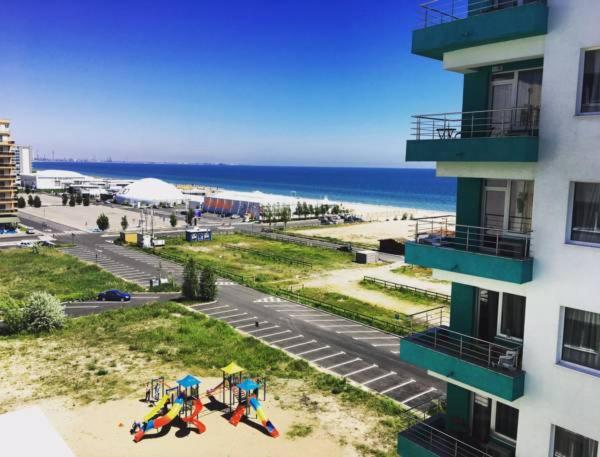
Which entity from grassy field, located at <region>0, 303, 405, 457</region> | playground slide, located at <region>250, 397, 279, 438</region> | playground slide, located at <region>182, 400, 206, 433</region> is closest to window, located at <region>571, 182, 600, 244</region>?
grassy field, located at <region>0, 303, 405, 457</region>

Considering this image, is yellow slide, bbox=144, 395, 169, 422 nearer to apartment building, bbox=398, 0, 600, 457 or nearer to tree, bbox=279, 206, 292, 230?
apartment building, bbox=398, 0, 600, 457

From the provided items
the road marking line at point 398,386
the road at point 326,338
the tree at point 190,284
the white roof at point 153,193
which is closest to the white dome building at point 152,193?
the white roof at point 153,193

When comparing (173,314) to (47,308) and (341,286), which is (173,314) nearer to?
(47,308)

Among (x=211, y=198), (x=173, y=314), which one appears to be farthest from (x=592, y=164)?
(x=211, y=198)

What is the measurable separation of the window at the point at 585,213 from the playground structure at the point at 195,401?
1648 cm

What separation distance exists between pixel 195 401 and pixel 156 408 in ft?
6.35

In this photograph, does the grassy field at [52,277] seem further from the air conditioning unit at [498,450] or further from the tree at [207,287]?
the air conditioning unit at [498,450]

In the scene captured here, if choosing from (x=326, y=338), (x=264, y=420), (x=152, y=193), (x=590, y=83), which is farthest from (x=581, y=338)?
(x=152, y=193)

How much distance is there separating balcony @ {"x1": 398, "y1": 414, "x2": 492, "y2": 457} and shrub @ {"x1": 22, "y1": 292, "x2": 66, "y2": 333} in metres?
30.8

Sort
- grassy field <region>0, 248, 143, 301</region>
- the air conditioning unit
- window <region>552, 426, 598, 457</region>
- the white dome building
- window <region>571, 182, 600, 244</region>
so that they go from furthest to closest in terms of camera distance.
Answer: the white dome building < grassy field <region>0, 248, 143, 301</region> < the air conditioning unit < window <region>552, 426, 598, 457</region> < window <region>571, 182, 600, 244</region>

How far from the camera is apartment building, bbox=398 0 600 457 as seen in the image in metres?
9.63

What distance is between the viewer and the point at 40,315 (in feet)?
115

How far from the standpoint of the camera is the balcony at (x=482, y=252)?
1034 cm

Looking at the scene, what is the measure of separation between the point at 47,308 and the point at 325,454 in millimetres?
25131
